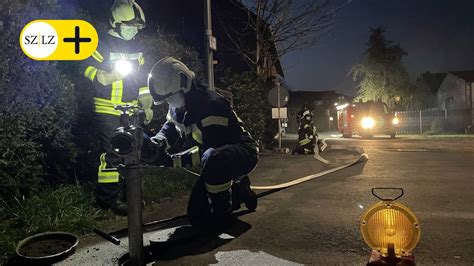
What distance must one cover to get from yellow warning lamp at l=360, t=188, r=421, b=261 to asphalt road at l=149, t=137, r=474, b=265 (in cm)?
147

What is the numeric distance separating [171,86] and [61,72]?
2423mm

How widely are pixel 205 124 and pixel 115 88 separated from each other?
180 cm

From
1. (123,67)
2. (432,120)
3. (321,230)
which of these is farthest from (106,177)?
(432,120)

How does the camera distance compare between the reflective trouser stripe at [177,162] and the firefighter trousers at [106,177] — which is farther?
the firefighter trousers at [106,177]

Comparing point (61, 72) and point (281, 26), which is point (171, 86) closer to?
point (61, 72)

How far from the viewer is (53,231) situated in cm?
427

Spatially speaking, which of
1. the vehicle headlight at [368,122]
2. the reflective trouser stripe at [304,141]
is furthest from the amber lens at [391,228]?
the vehicle headlight at [368,122]

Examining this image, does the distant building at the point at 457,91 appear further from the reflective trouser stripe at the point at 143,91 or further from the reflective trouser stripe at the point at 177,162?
the reflective trouser stripe at the point at 177,162

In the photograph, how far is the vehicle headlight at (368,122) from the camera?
22906 millimetres

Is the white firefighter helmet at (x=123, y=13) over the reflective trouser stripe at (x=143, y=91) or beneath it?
over

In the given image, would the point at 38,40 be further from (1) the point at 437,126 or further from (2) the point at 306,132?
(1) the point at 437,126

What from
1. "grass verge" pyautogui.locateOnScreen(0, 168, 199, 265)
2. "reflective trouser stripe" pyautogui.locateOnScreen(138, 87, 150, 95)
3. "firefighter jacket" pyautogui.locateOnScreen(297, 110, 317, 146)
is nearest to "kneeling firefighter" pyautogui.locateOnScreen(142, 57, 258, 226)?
"reflective trouser stripe" pyautogui.locateOnScreen(138, 87, 150, 95)

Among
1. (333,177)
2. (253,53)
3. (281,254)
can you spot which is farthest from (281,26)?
(281,254)

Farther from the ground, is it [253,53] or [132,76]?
[253,53]
